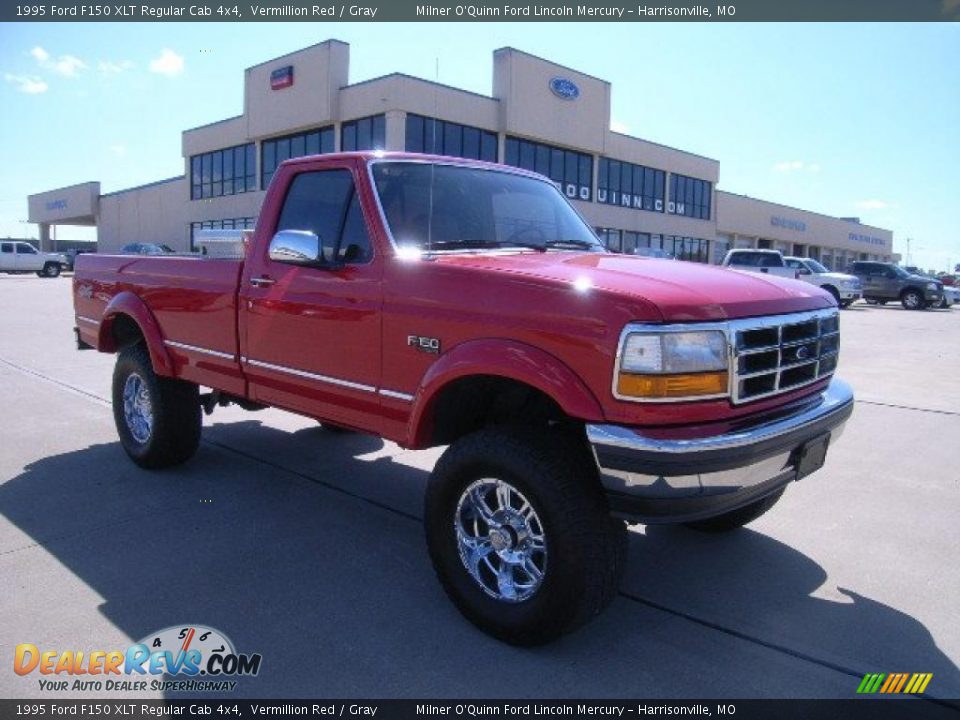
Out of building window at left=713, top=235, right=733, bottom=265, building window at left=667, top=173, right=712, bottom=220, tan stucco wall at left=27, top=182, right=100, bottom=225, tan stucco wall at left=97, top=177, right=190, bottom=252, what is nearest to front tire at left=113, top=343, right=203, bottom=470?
tan stucco wall at left=97, top=177, right=190, bottom=252

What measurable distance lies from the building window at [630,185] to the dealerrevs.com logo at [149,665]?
128 ft

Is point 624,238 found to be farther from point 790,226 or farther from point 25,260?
point 25,260

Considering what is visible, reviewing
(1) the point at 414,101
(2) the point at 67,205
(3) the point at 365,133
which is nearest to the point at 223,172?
(3) the point at 365,133

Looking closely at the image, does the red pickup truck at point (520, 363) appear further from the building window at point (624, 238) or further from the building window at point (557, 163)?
the building window at point (624, 238)

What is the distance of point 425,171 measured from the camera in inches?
157

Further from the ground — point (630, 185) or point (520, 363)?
point (630, 185)

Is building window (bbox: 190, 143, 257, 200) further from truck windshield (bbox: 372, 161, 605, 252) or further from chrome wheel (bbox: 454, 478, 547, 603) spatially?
chrome wheel (bbox: 454, 478, 547, 603)

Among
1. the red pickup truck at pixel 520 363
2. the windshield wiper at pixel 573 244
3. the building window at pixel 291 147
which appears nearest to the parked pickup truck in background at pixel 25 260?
the building window at pixel 291 147

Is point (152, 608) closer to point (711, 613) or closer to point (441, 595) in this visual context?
point (441, 595)

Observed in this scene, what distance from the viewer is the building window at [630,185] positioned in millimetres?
40156

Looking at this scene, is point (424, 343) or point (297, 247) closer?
point (424, 343)

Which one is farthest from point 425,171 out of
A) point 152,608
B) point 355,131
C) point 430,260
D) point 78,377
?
point 355,131

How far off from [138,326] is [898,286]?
32.0 metres

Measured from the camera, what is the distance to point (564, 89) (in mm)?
35781
